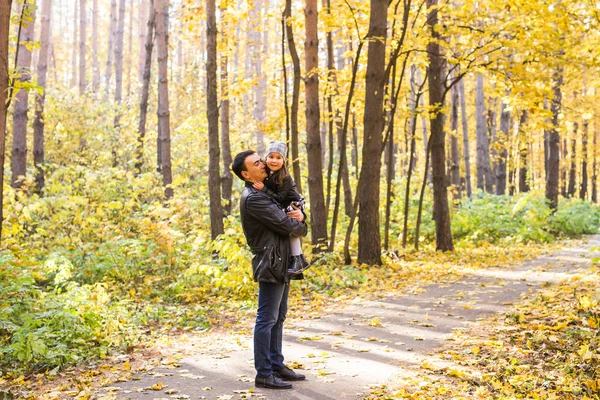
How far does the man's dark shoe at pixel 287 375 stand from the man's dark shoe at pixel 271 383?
143 millimetres

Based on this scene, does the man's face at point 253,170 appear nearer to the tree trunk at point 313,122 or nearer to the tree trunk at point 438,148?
the tree trunk at point 313,122

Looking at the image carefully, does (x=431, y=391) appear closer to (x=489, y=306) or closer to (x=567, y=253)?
(x=489, y=306)

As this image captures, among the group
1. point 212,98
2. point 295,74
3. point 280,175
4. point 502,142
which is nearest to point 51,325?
point 280,175

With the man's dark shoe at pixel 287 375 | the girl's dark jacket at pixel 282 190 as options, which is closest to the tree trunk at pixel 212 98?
the girl's dark jacket at pixel 282 190

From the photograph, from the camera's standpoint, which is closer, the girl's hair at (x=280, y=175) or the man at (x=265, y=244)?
the man at (x=265, y=244)

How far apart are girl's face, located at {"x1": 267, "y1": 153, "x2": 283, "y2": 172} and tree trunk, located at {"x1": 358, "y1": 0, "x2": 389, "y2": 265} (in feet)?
23.3

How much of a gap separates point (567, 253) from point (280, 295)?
11854 mm

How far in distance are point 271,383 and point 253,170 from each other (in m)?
1.79

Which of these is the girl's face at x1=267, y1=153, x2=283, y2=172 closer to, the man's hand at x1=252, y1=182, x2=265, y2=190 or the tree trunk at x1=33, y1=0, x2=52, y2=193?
the man's hand at x1=252, y1=182, x2=265, y2=190

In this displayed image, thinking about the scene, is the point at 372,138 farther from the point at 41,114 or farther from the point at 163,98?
the point at 41,114

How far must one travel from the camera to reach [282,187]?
5.07m

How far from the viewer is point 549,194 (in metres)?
20.6

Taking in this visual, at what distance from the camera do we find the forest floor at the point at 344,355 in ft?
16.3

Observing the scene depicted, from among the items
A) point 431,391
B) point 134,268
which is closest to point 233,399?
point 431,391
